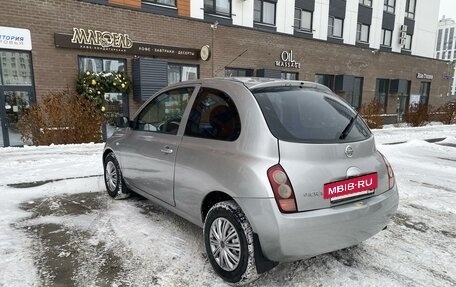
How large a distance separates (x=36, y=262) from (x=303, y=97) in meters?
2.96

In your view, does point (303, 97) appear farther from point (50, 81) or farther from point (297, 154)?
point (50, 81)

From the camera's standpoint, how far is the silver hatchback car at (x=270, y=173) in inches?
97.9

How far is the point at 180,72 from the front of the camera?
13.5 meters

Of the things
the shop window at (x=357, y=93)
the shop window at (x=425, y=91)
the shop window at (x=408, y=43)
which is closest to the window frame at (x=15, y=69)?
the shop window at (x=357, y=93)

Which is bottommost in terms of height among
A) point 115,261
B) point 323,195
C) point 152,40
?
point 115,261

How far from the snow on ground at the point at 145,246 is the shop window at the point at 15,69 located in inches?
225

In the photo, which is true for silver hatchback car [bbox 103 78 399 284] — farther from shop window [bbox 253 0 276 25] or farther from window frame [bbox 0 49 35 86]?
shop window [bbox 253 0 276 25]

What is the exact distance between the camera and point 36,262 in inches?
122

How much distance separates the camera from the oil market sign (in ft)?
35.0

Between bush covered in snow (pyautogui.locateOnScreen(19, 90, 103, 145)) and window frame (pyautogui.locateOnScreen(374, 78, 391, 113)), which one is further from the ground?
window frame (pyautogui.locateOnScreen(374, 78, 391, 113))

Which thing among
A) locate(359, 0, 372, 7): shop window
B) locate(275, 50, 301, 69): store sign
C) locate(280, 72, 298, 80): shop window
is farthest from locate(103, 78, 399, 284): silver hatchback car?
locate(359, 0, 372, 7): shop window

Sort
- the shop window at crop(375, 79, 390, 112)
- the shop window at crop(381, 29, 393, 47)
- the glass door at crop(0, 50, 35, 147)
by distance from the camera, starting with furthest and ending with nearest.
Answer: the shop window at crop(381, 29, 393, 47) → the shop window at crop(375, 79, 390, 112) → the glass door at crop(0, 50, 35, 147)

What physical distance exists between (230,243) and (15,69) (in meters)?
10.3

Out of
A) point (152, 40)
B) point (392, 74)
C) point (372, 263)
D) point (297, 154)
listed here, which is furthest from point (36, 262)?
point (392, 74)
